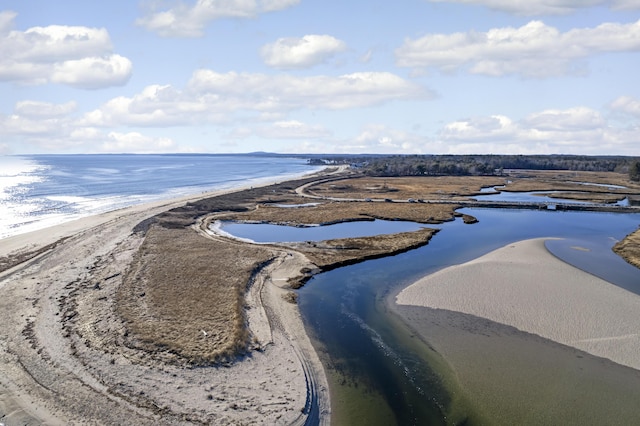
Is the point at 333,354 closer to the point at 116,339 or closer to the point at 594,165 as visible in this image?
the point at 116,339

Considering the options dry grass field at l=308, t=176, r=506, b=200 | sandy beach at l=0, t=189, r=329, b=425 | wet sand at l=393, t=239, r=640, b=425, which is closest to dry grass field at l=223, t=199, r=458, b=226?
dry grass field at l=308, t=176, r=506, b=200

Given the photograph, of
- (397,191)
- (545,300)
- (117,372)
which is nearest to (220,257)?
(117,372)

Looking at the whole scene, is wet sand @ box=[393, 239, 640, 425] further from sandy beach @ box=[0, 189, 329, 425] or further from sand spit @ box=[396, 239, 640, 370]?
sandy beach @ box=[0, 189, 329, 425]

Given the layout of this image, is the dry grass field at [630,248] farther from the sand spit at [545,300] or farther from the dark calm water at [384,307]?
the sand spit at [545,300]

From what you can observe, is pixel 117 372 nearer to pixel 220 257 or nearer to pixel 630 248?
pixel 220 257

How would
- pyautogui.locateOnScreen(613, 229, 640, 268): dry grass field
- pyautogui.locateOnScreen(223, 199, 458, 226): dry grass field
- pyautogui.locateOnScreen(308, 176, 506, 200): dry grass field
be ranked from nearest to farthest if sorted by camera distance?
pyautogui.locateOnScreen(613, 229, 640, 268): dry grass field < pyautogui.locateOnScreen(223, 199, 458, 226): dry grass field < pyautogui.locateOnScreen(308, 176, 506, 200): dry grass field

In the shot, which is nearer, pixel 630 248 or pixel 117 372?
pixel 117 372
